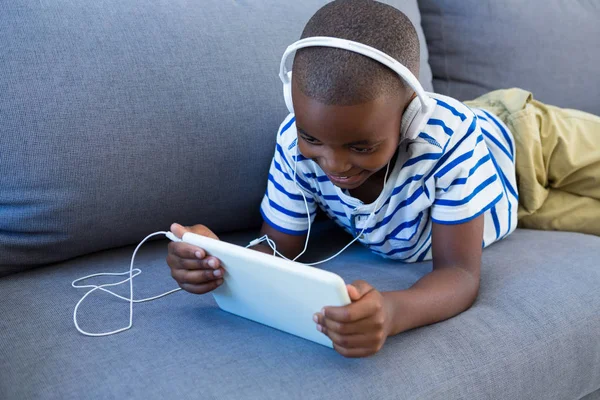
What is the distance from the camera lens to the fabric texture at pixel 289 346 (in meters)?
0.81

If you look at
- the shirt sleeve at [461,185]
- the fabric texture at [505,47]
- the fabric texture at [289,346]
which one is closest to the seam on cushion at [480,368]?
the fabric texture at [289,346]

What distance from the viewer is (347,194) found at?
1.12m

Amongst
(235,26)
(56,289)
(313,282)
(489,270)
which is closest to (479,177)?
(489,270)

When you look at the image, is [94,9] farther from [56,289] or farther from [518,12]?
[518,12]

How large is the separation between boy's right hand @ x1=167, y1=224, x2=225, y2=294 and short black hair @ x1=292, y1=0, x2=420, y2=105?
0.26m

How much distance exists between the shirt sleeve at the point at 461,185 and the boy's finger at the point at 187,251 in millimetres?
381

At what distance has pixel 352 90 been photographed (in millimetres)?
859

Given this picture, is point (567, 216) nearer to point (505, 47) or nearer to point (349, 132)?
point (505, 47)

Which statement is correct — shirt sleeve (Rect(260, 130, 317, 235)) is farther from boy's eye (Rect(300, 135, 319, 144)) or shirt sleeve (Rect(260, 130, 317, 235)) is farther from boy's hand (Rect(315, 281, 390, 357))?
boy's hand (Rect(315, 281, 390, 357))

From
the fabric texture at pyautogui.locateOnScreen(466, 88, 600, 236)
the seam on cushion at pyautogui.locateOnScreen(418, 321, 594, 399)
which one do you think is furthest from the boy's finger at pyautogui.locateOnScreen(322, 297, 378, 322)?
the fabric texture at pyautogui.locateOnScreen(466, 88, 600, 236)

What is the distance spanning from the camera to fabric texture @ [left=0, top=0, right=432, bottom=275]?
A: 1.04 meters

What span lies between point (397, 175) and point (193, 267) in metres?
0.35

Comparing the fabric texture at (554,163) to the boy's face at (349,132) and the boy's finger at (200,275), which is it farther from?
the boy's finger at (200,275)

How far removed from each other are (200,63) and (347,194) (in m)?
0.34
